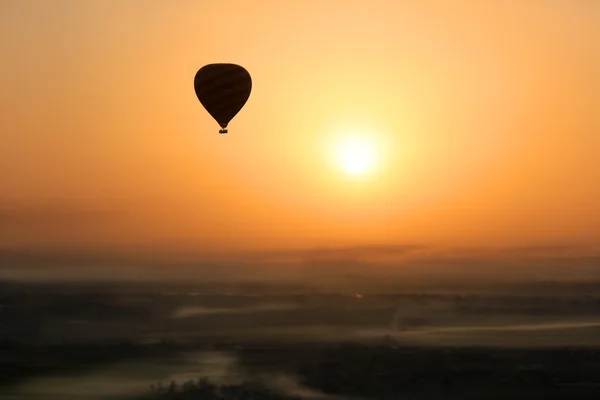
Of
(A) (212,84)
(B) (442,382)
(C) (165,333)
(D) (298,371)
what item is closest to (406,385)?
(B) (442,382)

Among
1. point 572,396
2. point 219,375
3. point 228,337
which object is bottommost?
A: point 572,396

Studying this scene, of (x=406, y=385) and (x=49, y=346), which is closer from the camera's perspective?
(x=406, y=385)

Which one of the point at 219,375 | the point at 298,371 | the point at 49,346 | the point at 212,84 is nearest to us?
the point at 212,84

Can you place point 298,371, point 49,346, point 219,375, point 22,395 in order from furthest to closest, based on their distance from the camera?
point 49,346 < point 298,371 < point 219,375 < point 22,395

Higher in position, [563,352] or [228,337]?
[228,337]

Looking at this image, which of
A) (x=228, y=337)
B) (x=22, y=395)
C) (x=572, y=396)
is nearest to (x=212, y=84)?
(x=22, y=395)

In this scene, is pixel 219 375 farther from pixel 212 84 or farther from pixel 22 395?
pixel 212 84
